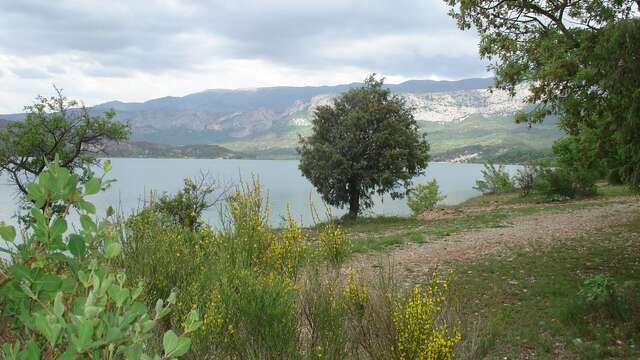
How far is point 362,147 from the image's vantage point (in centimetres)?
3061

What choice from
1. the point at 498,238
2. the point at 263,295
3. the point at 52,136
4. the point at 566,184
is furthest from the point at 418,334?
the point at 566,184

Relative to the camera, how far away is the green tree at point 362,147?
99.0ft

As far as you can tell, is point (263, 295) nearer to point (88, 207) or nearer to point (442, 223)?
point (88, 207)

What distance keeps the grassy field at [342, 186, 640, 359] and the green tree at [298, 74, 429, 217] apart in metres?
11.5

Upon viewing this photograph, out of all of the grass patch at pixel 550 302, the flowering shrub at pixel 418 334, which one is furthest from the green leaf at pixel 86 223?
the grass patch at pixel 550 302

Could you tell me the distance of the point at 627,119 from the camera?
921cm

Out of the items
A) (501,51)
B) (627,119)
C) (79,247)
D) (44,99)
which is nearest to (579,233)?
(501,51)

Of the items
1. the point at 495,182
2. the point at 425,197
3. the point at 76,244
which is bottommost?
the point at 425,197

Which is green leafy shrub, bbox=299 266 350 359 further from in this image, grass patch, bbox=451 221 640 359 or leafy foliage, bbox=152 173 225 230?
leafy foliage, bbox=152 173 225 230

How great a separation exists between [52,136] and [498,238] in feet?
74.2

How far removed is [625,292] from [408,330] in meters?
7.39

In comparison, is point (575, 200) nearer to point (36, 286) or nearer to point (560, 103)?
point (560, 103)

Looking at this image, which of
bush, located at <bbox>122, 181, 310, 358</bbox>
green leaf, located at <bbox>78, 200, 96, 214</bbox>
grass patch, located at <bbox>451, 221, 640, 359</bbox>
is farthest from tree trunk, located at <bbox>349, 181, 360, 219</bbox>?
green leaf, located at <bbox>78, 200, 96, 214</bbox>

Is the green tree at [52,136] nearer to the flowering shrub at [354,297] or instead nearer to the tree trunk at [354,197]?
the tree trunk at [354,197]
